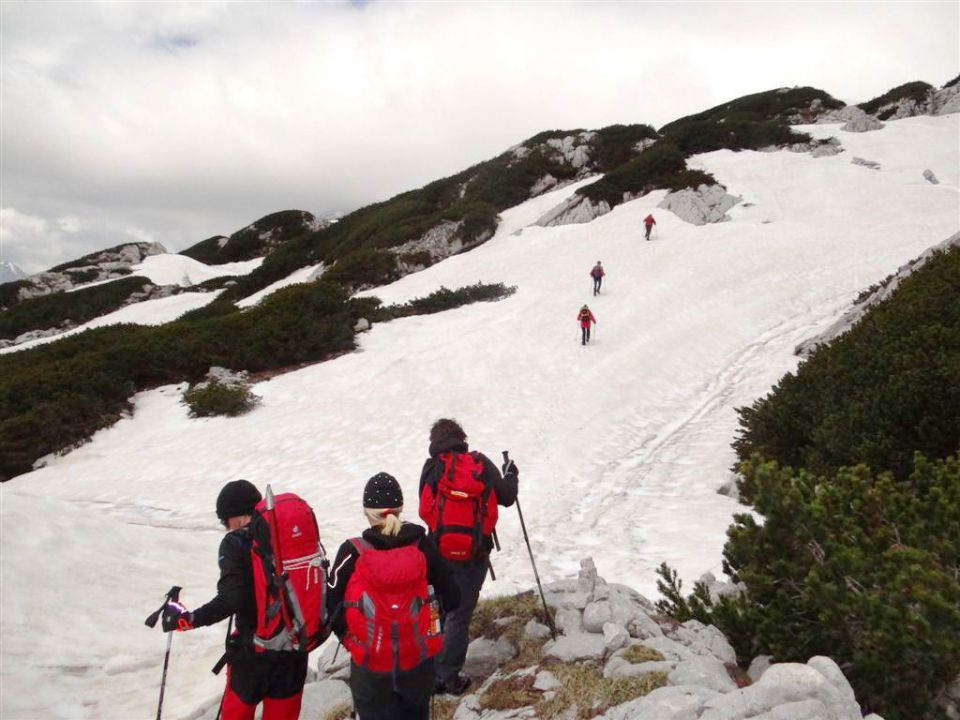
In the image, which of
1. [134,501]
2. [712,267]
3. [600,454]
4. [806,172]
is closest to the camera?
[134,501]

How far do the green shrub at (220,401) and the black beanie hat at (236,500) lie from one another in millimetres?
13542

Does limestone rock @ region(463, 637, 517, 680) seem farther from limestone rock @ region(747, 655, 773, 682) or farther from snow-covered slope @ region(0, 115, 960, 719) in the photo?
snow-covered slope @ region(0, 115, 960, 719)

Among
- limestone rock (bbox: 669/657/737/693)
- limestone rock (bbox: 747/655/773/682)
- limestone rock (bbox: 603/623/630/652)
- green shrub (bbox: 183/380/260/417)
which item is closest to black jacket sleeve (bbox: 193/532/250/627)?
limestone rock (bbox: 603/623/630/652)

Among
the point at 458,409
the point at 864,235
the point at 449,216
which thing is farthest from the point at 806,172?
the point at 458,409

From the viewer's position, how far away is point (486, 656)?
5.16 m

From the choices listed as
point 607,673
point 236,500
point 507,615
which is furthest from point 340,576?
point 507,615

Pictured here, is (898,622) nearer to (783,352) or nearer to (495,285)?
(783,352)

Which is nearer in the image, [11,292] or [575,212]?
[575,212]

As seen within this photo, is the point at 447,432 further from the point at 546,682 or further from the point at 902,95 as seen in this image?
the point at 902,95

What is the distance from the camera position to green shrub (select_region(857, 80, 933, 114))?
56969mm

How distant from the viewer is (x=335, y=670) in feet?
18.3

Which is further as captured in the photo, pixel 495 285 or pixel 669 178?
pixel 669 178

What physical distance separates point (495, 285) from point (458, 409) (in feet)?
43.6

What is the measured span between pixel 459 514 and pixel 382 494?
3.88 ft
